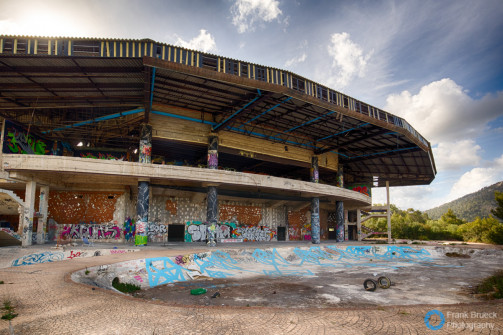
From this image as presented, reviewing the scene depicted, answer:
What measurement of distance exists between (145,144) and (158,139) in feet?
5.45

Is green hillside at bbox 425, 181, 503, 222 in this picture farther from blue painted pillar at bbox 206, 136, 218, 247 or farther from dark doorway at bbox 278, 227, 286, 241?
blue painted pillar at bbox 206, 136, 218, 247

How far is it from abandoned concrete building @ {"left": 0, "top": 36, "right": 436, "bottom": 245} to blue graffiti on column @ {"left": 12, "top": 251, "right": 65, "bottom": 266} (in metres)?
4.31

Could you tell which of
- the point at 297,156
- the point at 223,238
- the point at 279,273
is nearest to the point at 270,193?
the point at 297,156

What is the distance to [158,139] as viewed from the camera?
24.4 m

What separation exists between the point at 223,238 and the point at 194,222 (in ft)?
12.5

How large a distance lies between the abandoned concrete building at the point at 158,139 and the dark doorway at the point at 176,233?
0.10 m

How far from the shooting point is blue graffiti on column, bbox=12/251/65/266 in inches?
574

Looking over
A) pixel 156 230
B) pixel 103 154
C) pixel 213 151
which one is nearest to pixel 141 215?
pixel 156 230

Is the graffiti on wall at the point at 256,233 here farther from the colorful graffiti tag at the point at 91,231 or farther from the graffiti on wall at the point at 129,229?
the colorful graffiti tag at the point at 91,231

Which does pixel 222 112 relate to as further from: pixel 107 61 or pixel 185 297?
pixel 185 297

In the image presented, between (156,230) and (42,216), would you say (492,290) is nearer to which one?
(156,230)

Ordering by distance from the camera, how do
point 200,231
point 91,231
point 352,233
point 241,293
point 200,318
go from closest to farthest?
point 200,318 → point 241,293 → point 91,231 → point 200,231 → point 352,233

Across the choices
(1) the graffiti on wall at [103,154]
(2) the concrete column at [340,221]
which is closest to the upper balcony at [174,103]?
(1) the graffiti on wall at [103,154]

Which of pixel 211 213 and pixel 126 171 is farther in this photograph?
pixel 211 213
